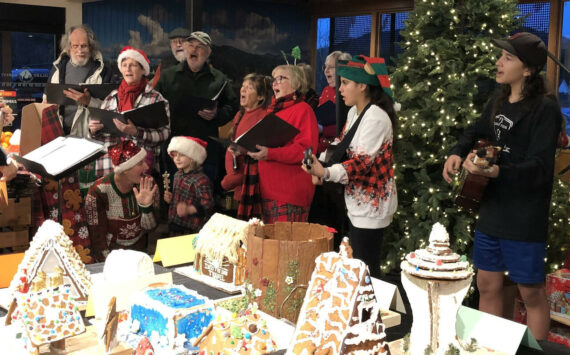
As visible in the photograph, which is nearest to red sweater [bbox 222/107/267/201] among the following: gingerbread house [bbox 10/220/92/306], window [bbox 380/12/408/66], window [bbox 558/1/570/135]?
gingerbread house [bbox 10/220/92/306]

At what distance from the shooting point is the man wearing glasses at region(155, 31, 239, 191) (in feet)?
16.0

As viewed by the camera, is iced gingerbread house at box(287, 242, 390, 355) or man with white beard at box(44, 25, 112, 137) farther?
man with white beard at box(44, 25, 112, 137)

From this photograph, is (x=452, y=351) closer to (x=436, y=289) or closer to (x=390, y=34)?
(x=436, y=289)

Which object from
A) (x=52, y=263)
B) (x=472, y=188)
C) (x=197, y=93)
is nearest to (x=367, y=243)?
(x=472, y=188)

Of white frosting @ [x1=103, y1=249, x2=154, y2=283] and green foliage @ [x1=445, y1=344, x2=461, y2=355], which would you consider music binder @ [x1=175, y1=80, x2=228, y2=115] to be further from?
green foliage @ [x1=445, y1=344, x2=461, y2=355]

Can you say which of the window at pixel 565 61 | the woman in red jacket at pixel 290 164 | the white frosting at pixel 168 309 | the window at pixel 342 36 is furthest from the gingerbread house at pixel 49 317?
the window at pixel 342 36

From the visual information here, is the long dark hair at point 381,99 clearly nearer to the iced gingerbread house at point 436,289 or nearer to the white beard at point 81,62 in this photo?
the iced gingerbread house at point 436,289

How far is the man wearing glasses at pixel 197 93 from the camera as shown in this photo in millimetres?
4875

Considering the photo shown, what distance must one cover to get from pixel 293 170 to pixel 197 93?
1.31 m

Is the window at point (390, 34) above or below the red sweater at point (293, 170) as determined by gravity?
above

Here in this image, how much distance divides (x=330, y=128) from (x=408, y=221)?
106cm

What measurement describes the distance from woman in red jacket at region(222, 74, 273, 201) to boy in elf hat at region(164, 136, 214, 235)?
17cm

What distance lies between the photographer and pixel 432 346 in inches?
56.2

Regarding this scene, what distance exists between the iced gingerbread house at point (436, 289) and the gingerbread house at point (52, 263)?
2.83ft
